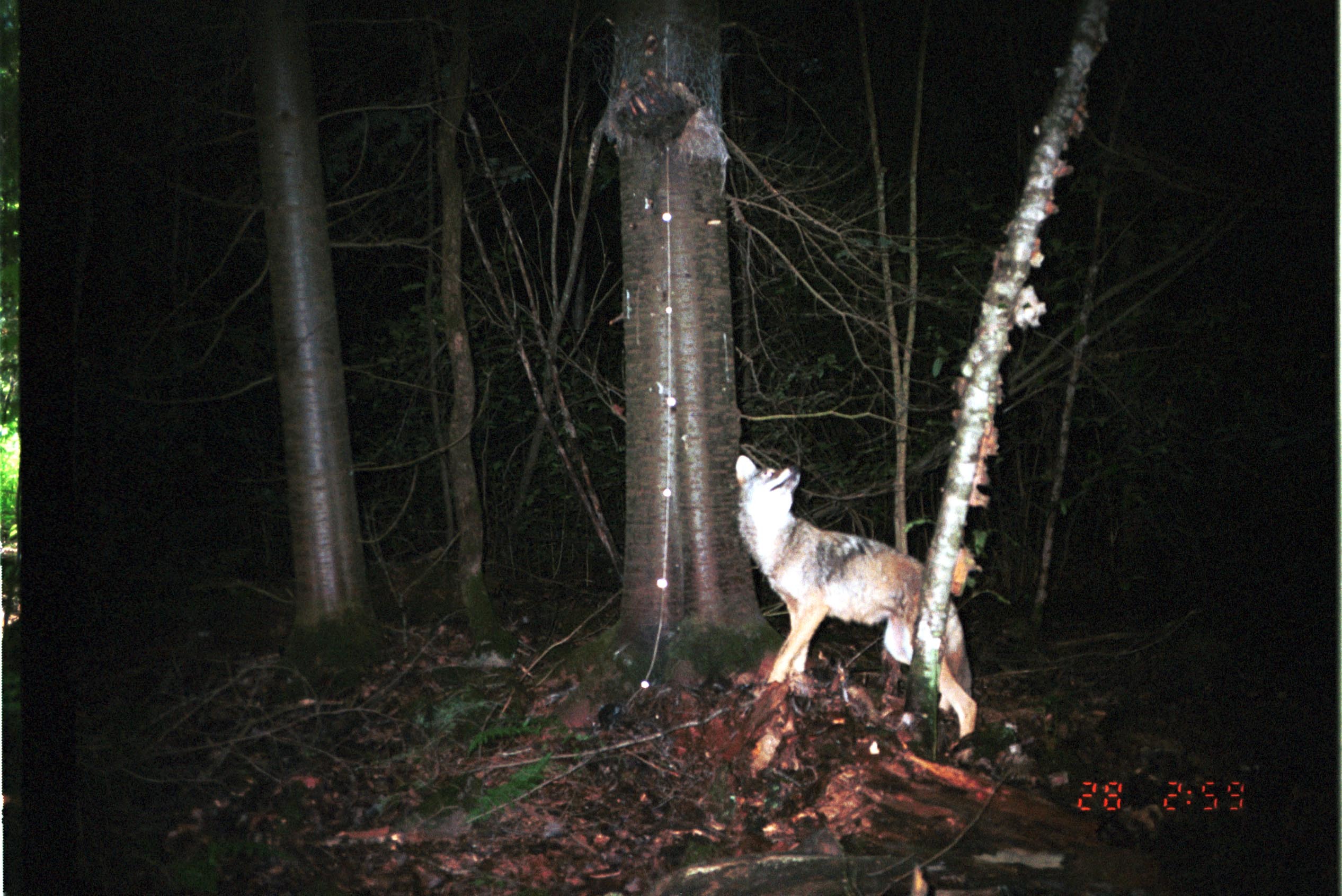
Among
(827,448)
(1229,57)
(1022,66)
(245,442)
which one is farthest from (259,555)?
(1229,57)

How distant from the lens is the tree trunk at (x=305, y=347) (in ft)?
17.8

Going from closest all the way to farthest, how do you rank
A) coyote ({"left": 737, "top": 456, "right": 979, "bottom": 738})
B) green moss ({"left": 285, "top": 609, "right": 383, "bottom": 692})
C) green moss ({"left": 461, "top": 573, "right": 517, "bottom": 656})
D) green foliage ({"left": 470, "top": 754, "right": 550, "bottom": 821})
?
green foliage ({"left": 470, "top": 754, "right": 550, "bottom": 821}), coyote ({"left": 737, "top": 456, "right": 979, "bottom": 738}), green moss ({"left": 285, "top": 609, "right": 383, "bottom": 692}), green moss ({"left": 461, "top": 573, "right": 517, "bottom": 656})

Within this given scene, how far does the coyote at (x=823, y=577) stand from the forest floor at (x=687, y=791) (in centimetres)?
29

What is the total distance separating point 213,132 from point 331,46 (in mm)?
1372

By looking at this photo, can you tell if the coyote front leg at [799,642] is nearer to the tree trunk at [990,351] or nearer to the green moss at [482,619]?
the tree trunk at [990,351]

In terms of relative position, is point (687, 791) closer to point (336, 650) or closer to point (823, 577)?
point (823, 577)

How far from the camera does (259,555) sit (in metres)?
10.1

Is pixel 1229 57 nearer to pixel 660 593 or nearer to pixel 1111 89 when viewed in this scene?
pixel 1111 89

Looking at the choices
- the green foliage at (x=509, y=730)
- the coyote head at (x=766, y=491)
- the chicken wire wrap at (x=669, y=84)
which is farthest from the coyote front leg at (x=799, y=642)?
the chicken wire wrap at (x=669, y=84)

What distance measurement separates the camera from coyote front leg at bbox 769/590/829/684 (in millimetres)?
4969

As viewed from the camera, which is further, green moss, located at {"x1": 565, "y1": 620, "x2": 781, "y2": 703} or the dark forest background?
green moss, located at {"x1": 565, "y1": 620, "x2": 781, "y2": 703}

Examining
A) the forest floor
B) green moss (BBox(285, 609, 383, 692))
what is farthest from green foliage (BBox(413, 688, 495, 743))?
green moss (BBox(285, 609, 383, 692))

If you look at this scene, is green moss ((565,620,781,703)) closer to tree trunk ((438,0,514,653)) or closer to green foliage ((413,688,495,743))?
green foliage ((413,688,495,743))

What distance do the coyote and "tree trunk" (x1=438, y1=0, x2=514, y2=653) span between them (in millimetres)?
2339
